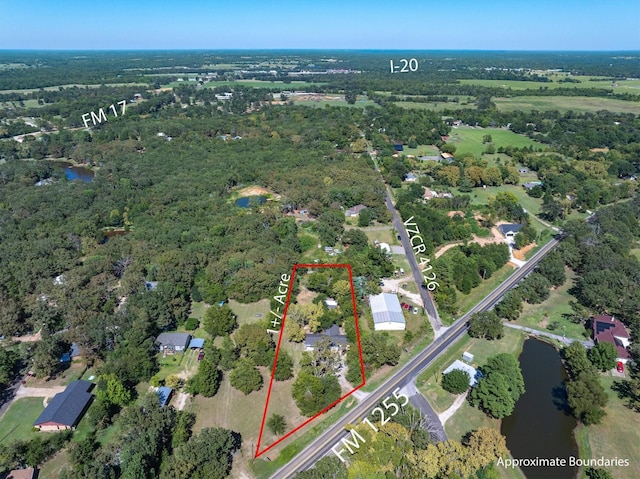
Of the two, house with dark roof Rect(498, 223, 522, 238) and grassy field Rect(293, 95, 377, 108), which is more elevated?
grassy field Rect(293, 95, 377, 108)

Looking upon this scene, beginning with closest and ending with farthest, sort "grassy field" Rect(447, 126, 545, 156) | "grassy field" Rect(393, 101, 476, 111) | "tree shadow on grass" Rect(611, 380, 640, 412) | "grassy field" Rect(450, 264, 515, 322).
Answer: "tree shadow on grass" Rect(611, 380, 640, 412) → "grassy field" Rect(450, 264, 515, 322) → "grassy field" Rect(447, 126, 545, 156) → "grassy field" Rect(393, 101, 476, 111)

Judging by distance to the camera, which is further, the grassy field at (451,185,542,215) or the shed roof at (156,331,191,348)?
the grassy field at (451,185,542,215)

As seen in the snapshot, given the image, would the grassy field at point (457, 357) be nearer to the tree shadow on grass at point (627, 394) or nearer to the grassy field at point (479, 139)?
the tree shadow on grass at point (627, 394)

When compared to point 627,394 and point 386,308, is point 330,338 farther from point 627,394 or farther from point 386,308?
point 627,394

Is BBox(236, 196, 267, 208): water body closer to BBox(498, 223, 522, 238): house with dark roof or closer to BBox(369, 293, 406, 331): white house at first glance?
BBox(369, 293, 406, 331): white house

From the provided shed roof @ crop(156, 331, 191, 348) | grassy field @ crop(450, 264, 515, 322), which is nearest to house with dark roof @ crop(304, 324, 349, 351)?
shed roof @ crop(156, 331, 191, 348)

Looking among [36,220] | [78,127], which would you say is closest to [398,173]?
[36,220]
